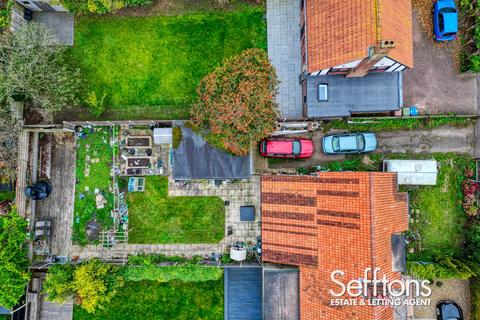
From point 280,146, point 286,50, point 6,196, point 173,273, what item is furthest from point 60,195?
point 286,50

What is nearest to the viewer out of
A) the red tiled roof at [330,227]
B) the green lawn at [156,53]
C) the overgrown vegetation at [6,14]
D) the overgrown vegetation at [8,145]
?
the red tiled roof at [330,227]

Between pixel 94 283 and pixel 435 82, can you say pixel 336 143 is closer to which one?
pixel 435 82

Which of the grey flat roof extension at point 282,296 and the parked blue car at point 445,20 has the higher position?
the parked blue car at point 445,20

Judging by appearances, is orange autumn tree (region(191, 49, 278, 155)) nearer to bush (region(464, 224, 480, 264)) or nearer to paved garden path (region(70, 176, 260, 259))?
paved garden path (region(70, 176, 260, 259))

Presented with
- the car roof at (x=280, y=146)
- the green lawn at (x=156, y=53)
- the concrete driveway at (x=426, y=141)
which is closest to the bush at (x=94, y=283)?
the green lawn at (x=156, y=53)

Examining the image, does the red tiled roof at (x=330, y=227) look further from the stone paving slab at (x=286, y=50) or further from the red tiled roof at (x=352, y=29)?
the red tiled roof at (x=352, y=29)

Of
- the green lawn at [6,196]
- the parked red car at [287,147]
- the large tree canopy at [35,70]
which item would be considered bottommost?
the green lawn at [6,196]

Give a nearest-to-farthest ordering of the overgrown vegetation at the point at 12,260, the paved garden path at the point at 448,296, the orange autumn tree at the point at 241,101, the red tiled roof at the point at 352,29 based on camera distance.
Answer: the red tiled roof at the point at 352,29, the orange autumn tree at the point at 241,101, the overgrown vegetation at the point at 12,260, the paved garden path at the point at 448,296
